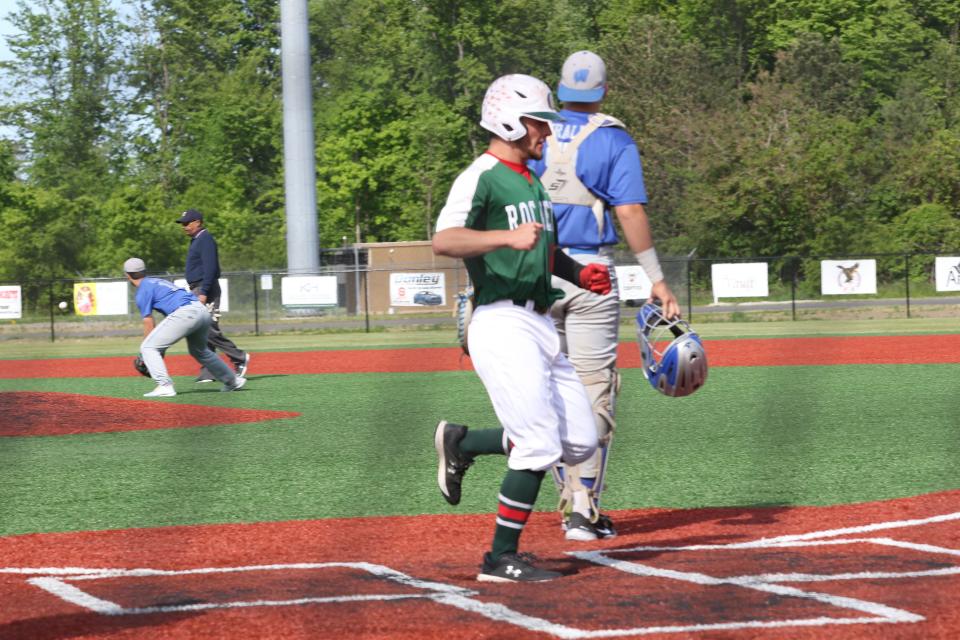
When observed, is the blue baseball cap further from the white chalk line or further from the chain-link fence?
the chain-link fence

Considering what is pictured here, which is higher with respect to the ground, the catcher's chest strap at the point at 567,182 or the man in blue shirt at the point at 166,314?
the catcher's chest strap at the point at 567,182

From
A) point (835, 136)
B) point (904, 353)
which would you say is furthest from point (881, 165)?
point (904, 353)

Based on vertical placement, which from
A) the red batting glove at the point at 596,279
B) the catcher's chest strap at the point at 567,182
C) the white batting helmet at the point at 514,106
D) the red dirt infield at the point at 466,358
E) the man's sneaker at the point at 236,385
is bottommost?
the red dirt infield at the point at 466,358

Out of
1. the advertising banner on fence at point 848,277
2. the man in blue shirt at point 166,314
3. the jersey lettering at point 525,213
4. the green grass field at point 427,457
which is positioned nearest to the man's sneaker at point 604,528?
the green grass field at point 427,457

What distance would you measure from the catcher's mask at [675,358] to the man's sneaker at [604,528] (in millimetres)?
736

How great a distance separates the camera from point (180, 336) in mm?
15922

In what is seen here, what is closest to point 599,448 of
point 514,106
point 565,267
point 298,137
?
point 565,267

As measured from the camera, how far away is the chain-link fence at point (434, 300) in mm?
36875

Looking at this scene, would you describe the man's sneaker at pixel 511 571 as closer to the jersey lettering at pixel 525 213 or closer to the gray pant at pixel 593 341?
the gray pant at pixel 593 341

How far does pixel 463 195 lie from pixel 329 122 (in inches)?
2580

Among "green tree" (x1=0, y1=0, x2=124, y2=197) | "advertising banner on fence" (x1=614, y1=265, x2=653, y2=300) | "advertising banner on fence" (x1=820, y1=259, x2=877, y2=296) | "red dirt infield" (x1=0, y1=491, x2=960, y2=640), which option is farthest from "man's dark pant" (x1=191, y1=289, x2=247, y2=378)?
Result: "green tree" (x1=0, y1=0, x2=124, y2=197)

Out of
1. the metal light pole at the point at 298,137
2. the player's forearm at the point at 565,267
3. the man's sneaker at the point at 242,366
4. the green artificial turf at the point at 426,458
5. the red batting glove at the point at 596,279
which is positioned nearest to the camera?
the red batting glove at the point at 596,279

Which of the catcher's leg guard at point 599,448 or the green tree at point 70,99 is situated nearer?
the catcher's leg guard at point 599,448

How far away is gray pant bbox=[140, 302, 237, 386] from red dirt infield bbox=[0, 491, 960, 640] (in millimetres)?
8272
